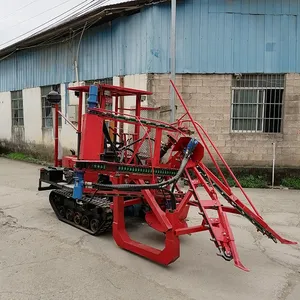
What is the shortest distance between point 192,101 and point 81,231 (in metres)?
5.35

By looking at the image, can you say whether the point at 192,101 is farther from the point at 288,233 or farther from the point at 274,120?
the point at 288,233

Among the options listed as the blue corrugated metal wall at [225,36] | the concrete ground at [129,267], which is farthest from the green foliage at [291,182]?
the concrete ground at [129,267]

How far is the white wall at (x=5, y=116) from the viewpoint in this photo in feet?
53.4

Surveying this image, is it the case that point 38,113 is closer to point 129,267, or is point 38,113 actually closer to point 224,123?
point 224,123

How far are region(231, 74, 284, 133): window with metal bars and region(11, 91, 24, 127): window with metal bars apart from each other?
10.4 meters

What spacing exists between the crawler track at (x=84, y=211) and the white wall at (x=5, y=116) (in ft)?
38.1

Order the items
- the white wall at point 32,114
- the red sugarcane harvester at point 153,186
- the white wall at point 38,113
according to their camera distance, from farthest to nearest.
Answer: the white wall at point 32,114
the white wall at point 38,113
the red sugarcane harvester at point 153,186

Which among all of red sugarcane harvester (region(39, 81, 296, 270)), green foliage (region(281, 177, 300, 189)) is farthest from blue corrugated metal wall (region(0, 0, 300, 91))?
red sugarcane harvester (region(39, 81, 296, 270))

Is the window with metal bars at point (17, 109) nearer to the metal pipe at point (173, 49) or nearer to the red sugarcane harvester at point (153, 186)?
the metal pipe at point (173, 49)

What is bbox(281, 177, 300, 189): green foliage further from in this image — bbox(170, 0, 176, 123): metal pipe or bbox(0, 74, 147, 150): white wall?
bbox(0, 74, 147, 150): white wall

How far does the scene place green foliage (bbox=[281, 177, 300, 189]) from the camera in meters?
8.99

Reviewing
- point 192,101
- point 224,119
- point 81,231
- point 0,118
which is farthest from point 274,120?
point 0,118

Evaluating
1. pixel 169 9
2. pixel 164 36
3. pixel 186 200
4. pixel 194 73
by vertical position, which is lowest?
pixel 186 200

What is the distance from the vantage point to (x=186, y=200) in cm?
396
